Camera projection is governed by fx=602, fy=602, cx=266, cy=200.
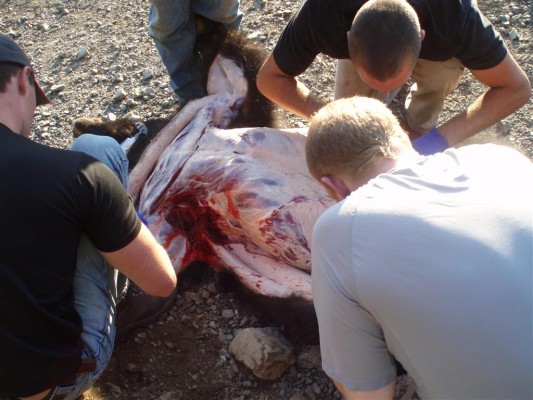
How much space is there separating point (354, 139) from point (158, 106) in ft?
8.09

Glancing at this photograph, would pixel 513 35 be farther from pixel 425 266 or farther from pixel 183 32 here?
pixel 425 266

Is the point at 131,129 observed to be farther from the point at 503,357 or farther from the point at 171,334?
the point at 503,357

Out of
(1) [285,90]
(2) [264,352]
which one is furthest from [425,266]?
(1) [285,90]

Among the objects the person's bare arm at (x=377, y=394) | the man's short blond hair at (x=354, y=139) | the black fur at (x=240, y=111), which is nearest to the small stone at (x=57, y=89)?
the black fur at (x=240, y=111)

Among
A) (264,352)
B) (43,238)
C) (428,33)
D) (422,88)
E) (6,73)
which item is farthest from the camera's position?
(422,88)

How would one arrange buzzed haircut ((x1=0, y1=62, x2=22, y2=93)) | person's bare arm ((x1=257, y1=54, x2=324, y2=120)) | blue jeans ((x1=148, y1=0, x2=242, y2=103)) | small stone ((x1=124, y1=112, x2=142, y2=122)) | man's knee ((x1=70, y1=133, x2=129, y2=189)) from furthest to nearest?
small stone ((x1=124, y1=112, x2=142, y2=122)) < blue jeans ((x1=148, y1=0, x2=242, y2=103)) < person's bare arm ((x1=257, y1=54, x2=324, y2=120)) < man's knee ((x1=70, y1=133, x2=129, y2=189)) < buzzed haircut ((x1=0, y1=62, x2=22, y2=93))

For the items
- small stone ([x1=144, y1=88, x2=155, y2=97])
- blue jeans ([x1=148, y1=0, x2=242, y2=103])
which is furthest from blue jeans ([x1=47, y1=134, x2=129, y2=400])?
small stone ([x1=144, y1=88, x2=155, y2=97])

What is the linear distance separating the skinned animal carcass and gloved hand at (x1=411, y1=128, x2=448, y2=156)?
0.46 meters

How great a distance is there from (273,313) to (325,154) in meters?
1.14

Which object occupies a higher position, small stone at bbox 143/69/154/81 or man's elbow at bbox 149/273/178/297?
man's elbow at bbox 149/273/178/297

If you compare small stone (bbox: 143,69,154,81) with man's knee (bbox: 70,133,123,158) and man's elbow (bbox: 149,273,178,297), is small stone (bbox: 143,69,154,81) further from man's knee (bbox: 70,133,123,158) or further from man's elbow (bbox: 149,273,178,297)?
man's elbow (bbox: 149,273,178,297)

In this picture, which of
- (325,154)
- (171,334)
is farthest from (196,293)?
(325,154)

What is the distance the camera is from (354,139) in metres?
1.68

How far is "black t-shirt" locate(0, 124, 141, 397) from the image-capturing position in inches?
68.1
